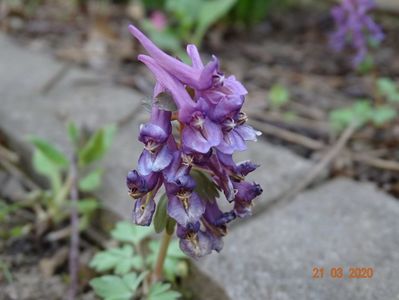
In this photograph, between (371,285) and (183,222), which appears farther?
(371,285)

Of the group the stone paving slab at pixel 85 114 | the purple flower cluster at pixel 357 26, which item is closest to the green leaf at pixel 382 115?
the purple flower cluster at pixel 357 26

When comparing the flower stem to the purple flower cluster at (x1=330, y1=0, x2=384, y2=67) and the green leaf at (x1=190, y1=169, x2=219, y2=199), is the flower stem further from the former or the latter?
the purple flower cluster at (x1=330, y1=0, x2=384, y2=67)

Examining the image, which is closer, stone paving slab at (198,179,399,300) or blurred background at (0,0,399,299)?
stone paving slab at (198,179,399,300)

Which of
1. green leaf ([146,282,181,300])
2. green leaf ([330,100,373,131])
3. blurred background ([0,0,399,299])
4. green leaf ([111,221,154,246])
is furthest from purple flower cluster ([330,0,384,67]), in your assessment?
green leaf ([146,282,181,300])

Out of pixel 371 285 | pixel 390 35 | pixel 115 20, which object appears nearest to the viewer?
pixel 371 285

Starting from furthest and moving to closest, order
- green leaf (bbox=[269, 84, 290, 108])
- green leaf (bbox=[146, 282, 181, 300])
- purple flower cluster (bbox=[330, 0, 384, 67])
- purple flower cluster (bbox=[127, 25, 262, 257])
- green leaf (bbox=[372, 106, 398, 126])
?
green leaf (bbox=[269, 84, 290, 108]) < purple flower cluster (bbox=[330, 0, 384, 67]) < green leaf (bbox=[372, 106, 398, 126]) < green leaf (bbox=[146, 282, 181, 300]) < purple flower cluster (bbox=[127, 25, 262, 257])

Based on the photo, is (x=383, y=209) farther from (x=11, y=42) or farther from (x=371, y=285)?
(x=11, y=42)

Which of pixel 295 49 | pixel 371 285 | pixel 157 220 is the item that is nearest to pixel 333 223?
pixel 371 285
